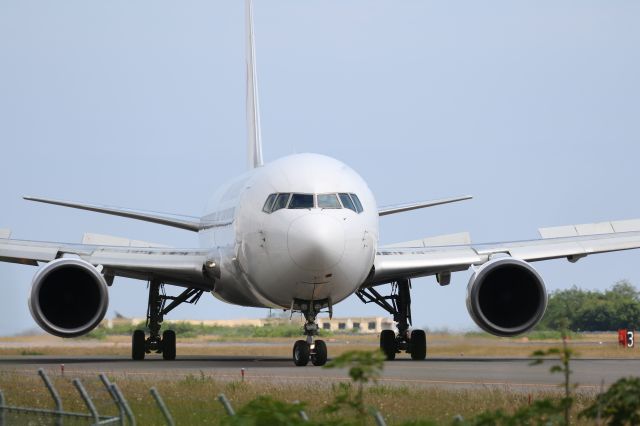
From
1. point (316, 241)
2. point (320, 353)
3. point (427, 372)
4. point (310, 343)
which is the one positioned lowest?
point (427, 372)

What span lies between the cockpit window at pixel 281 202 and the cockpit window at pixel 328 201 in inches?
24.0

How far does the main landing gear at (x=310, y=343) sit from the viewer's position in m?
22.7

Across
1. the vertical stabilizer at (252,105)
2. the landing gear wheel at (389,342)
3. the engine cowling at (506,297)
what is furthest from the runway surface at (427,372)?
the vertical stabilizer at (252,105)

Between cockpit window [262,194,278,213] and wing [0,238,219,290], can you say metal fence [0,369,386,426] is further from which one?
wing [0,238,219,290]

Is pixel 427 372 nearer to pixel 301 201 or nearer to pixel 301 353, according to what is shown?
pixel 301 353

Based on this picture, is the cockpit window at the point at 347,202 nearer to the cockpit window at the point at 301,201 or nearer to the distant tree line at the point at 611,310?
the cockpit window at the point at 301,201

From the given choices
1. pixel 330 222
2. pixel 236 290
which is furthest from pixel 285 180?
pixel 236 290

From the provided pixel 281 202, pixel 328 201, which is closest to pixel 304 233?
pixel 328 201

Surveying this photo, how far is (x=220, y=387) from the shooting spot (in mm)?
17344

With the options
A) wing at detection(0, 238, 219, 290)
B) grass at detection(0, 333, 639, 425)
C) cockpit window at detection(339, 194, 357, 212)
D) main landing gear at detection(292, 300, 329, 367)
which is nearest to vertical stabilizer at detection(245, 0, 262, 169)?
wing at detection(0, 238, 219, 290)

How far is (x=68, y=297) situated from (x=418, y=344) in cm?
757

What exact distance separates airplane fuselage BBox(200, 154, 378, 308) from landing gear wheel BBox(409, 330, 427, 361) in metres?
4.05

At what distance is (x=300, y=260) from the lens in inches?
847

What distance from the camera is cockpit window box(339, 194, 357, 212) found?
2226 centimetres
